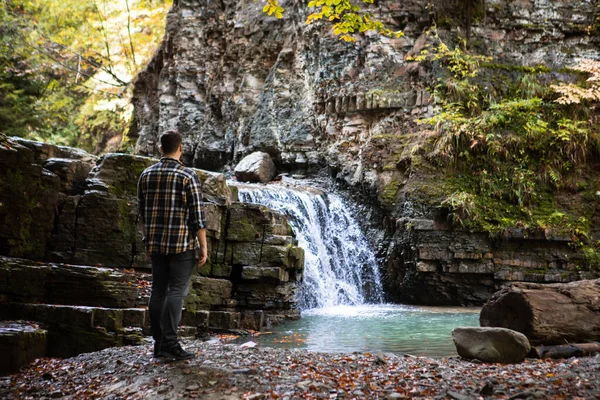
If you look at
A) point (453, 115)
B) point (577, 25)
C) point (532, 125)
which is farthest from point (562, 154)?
point (577, 25)

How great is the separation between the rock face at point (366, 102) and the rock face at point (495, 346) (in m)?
6.98

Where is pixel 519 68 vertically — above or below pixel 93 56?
below

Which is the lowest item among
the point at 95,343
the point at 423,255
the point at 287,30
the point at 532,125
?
the point at 95,343

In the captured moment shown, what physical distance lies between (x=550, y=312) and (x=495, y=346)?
0.96 meters

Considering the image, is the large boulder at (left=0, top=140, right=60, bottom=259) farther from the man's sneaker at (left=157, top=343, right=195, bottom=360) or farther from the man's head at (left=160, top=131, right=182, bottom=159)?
the man's sneaker at (left=157, top=343, right=195, bottom=360)

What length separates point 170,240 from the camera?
441 centimetres

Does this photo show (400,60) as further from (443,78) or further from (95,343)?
(95,343)

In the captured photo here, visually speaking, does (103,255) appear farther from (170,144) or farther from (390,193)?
(390,193)

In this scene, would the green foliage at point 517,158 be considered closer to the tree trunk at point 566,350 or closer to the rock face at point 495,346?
the tree trunk at point 566,350

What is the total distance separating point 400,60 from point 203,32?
1004 cm

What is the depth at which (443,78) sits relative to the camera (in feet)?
48.9

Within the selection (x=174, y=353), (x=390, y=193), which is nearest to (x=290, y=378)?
(x=174, y=353)

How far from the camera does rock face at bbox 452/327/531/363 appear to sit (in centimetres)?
504

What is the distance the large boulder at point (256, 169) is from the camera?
56.4ft
